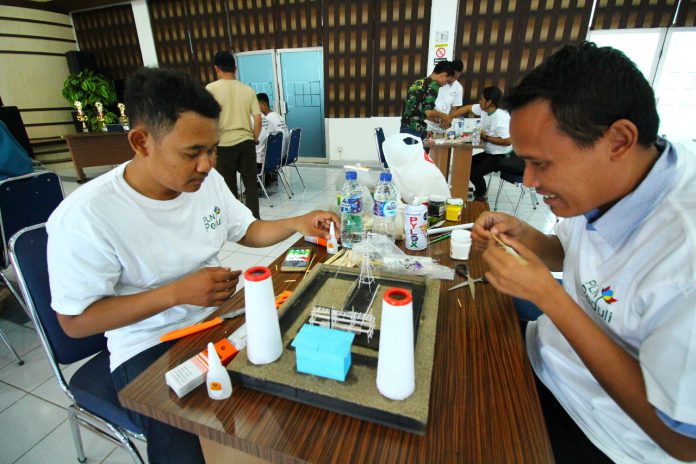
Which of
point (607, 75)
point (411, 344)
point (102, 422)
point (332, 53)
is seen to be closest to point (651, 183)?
point (607, 75)

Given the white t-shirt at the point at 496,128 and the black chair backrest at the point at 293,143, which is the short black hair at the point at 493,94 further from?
the black chair backrest at the point at 293,143

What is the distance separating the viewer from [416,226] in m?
1.24

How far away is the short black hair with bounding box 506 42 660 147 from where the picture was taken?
63cm

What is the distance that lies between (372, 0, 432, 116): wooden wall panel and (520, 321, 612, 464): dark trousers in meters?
5.63

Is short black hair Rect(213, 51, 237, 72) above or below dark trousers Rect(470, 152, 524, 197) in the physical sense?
above

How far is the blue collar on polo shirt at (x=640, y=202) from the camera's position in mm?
666

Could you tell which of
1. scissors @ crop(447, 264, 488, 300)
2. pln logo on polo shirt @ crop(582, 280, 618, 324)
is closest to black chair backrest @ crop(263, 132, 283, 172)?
scissors @ crop(447, 264, 488, 300)

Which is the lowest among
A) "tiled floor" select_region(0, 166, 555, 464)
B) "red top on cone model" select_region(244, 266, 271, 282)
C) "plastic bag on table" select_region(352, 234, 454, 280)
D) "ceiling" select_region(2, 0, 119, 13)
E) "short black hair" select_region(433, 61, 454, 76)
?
"tiled floor" select_region(0, 166, 555, 464)

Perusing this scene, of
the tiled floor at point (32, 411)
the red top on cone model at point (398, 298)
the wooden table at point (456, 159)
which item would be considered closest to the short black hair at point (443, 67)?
the wooden table at point (456, 159)

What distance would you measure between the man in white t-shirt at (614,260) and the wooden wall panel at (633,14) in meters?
5.68

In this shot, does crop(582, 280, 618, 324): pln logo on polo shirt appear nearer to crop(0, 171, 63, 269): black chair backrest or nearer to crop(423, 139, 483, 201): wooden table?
crop(0, 171, 63, 269): black chair backrest

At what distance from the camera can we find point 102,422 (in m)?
1.03

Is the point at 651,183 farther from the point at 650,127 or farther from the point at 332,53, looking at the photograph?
the point at 332,53

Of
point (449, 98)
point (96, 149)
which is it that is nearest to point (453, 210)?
point (449, 98)
